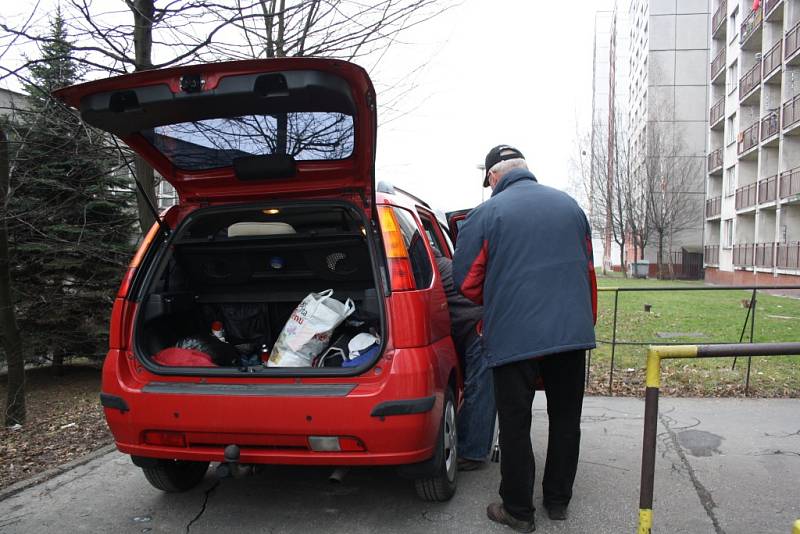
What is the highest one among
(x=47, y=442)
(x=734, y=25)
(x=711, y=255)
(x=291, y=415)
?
(x=734, y=25)

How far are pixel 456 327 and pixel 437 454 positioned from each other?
96cm

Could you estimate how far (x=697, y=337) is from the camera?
8.68 meters

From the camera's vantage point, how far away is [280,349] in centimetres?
324

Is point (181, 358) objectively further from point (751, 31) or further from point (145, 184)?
point (751, 31)

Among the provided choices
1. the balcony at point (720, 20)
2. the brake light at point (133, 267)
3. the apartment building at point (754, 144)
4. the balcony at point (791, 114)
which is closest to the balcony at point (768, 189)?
the apartment building at point (754, 144)

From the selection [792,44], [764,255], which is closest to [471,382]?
[792,44]

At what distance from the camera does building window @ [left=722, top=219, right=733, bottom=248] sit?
96.4 ft

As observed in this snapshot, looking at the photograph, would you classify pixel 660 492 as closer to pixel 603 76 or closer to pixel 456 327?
pixel 456 327

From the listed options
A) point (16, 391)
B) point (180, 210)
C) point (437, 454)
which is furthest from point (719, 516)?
point (16, 391)

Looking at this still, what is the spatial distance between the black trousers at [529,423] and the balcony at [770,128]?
24.6 metres

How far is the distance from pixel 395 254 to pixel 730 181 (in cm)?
3202

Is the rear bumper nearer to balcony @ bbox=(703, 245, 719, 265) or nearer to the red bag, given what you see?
the red bag

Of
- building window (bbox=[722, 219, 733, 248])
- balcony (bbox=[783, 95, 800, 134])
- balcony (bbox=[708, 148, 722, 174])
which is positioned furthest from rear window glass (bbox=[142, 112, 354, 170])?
balcony (bbox=[708, 148, 722, 174])

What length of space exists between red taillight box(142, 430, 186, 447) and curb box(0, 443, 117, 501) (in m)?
1.32
